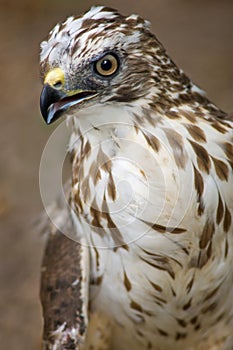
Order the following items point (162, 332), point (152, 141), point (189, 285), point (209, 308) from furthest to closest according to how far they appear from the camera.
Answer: point (162, 332)
point (209, 308)
point (189, 285)
point (152, 141)

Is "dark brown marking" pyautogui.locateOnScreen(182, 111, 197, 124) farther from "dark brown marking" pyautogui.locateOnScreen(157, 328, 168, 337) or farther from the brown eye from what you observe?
"dark brown marking" pyautogui.locateOnScreen(157, 328, 168, 337)

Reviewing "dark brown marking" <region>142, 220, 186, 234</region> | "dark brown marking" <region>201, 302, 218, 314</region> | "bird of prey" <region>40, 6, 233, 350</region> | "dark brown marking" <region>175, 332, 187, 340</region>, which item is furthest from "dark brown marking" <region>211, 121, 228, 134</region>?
"dark brown marking" <region>175, 332, 187, 340</region>

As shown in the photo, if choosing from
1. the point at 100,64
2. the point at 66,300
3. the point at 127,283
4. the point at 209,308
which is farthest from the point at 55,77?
the point at 209,308

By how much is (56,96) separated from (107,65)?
20 centimetres

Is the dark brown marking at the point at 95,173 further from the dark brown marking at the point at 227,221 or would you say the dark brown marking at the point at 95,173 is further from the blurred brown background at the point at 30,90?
the blurred brown background at the point at 30,90

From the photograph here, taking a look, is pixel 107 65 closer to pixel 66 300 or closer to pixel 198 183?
pixel 198 183

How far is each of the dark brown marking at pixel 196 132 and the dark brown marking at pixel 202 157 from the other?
23mm

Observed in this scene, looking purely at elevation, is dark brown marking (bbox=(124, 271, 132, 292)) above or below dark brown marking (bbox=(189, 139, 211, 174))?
below

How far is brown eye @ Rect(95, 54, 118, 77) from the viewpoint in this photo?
285 cm

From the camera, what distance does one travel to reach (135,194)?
307 cm

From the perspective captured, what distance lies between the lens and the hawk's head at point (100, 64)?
9.32 ft

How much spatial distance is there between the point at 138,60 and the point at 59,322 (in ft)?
4.02

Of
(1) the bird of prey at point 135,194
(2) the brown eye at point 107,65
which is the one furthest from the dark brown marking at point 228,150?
(2) the brown eye at point 107,65

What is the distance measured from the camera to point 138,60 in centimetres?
298
